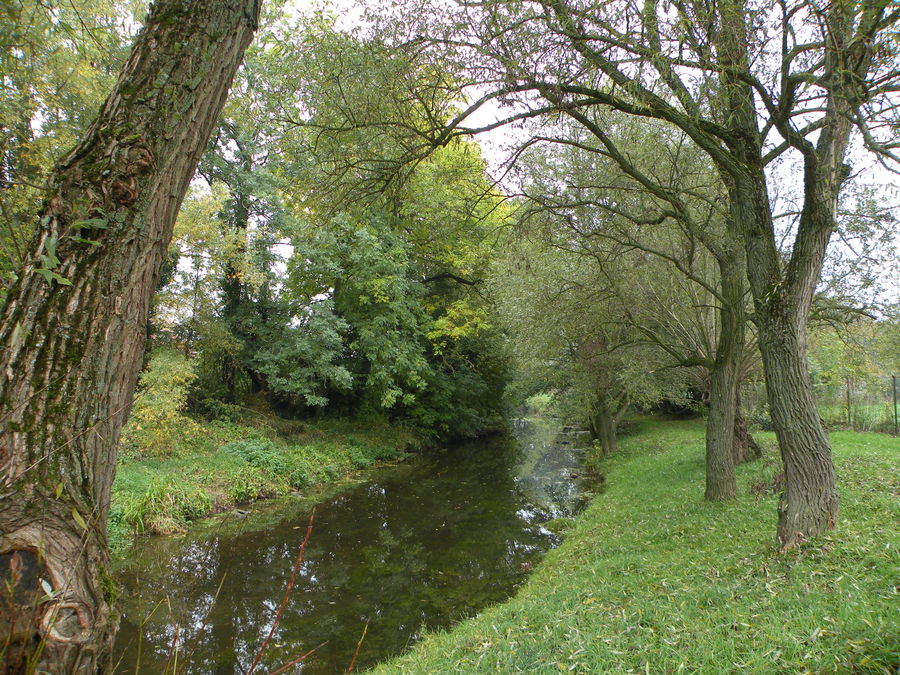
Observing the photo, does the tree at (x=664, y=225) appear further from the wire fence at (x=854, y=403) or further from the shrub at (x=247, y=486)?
the shrub at (x=247, y=486)

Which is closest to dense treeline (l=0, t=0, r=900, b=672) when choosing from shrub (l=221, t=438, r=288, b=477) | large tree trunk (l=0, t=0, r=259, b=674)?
large tree trunk (l=0, t=0, r=259, b=674)

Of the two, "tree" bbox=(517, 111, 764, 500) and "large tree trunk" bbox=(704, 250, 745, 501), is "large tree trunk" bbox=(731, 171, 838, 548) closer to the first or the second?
"tree" bbox=(517, 111, 764, 500)

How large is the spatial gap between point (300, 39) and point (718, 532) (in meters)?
8.93

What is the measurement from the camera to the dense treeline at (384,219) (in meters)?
1.89

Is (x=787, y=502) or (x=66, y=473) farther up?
(x=66, y=473)

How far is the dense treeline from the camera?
1.89 metres

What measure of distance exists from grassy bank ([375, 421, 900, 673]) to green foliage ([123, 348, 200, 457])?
976 cm

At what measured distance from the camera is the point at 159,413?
41.2 feet

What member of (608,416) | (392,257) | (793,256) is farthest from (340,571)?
(608,416)

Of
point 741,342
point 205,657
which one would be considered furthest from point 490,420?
point 205,657

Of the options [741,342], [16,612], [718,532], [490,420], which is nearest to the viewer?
[16,612]

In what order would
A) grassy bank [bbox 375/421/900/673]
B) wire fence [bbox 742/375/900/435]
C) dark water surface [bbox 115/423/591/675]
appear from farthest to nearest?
wire fence [bbox 742/375/900/435], dark water surface [bbox 115/423/591/675], grassy bank [bbox 375/421/900/673]

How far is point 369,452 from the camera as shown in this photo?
1869cm

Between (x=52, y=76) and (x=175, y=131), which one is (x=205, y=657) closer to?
(x=175, y=131)
